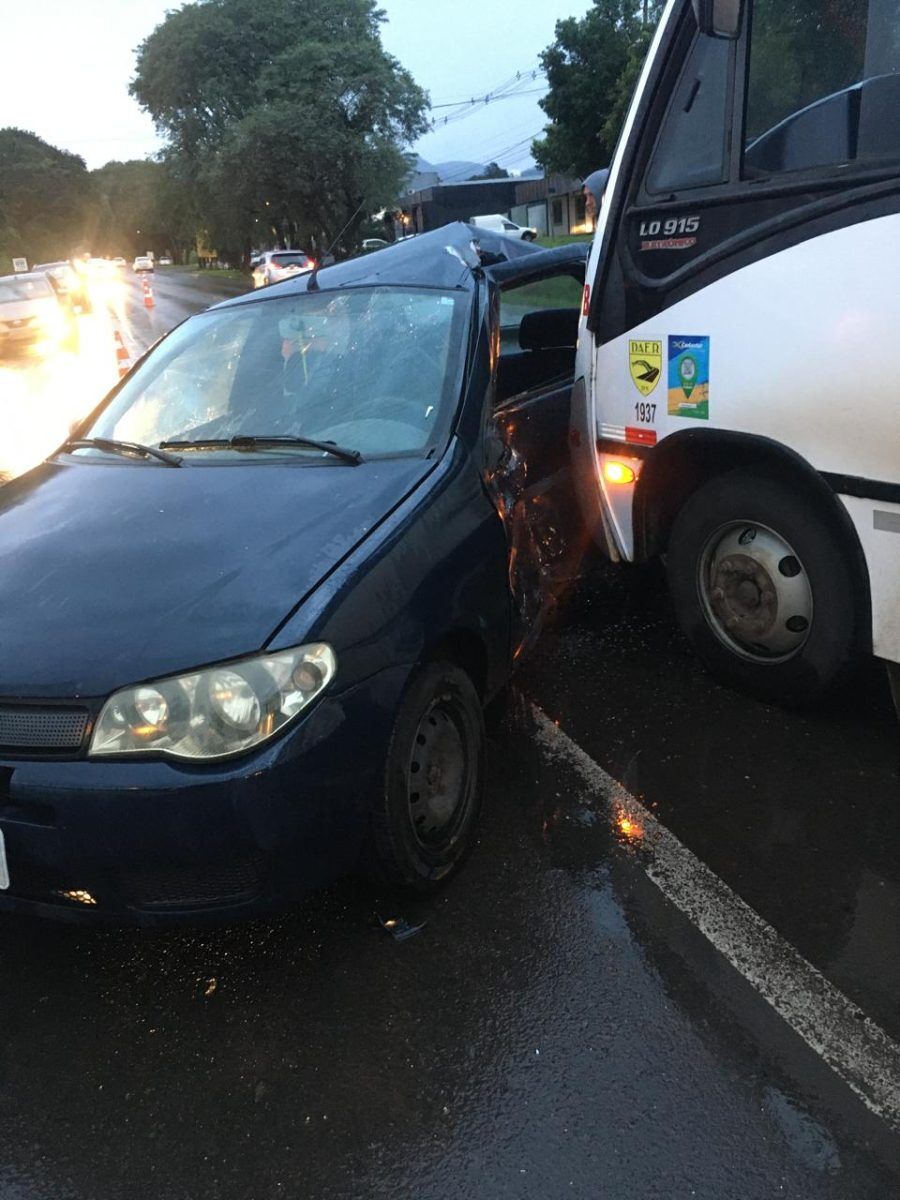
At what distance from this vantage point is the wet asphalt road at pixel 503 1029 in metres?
2.00

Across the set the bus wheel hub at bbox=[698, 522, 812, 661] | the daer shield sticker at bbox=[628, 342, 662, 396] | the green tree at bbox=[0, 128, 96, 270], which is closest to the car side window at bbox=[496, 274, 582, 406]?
the daer shield sticker at bbox=[628, 342, 662, 396]

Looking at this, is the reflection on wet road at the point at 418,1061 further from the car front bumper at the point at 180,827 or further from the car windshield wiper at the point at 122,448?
the car windshield wiper at the point at 122,448

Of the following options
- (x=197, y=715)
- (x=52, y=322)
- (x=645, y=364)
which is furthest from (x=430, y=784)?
(x=52, y=322)

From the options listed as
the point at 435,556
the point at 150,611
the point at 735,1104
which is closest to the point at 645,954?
the point at 735,1104

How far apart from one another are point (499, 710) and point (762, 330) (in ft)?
5.42

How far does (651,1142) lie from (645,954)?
574 millimetres

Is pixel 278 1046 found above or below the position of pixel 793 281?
below

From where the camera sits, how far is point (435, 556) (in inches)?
107

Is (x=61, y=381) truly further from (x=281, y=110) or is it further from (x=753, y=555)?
(x=281, y=110)

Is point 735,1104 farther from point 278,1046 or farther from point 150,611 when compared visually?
point 150,611

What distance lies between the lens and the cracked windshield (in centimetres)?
214

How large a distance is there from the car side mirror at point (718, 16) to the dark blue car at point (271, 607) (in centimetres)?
114

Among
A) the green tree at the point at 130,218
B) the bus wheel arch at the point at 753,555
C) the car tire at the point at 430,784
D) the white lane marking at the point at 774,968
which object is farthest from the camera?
the green tree at the point at 130,218

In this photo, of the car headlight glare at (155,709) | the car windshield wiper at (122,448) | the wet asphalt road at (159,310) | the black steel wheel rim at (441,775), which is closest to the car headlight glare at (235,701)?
the car headlight glare at (155,709)
